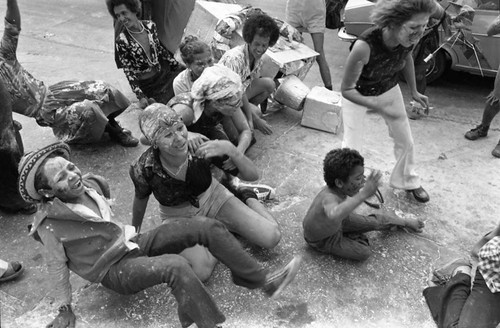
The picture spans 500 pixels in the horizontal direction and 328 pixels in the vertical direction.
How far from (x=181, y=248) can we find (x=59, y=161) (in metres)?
0.82

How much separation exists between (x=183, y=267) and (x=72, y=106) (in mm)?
2344

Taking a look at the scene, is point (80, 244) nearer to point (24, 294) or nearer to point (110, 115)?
point (24, 294)

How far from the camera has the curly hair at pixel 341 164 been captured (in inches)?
104

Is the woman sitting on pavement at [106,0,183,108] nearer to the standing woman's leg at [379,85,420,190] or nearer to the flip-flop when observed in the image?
the flip-flop

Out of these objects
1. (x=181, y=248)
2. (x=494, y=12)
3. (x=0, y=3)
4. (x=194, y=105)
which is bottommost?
Answer: (x=0, y=3)

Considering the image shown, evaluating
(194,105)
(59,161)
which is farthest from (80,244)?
(194,105)

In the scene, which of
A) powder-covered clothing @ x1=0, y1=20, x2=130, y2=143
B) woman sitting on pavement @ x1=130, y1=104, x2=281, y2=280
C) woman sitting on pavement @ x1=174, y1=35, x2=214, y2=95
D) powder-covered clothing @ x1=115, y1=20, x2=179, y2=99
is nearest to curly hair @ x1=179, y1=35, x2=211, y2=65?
woman sitting on pavement @ x1=174, y1=35, x2=214, y2=95

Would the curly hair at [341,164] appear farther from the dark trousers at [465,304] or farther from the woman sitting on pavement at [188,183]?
the dark trousers at [465,304]

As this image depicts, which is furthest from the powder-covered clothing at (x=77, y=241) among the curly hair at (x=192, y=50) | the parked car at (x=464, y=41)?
the parked car at (x=464, y=41)

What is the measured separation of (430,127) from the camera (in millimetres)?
4605

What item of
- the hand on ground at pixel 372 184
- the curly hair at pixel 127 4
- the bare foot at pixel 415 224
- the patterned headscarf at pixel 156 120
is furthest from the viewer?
the curly hair at pixel 127 4

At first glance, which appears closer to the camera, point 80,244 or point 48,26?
point 80,244

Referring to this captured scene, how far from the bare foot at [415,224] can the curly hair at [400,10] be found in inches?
54.2

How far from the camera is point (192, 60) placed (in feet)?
11.5
